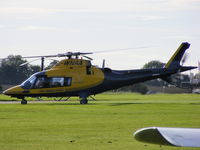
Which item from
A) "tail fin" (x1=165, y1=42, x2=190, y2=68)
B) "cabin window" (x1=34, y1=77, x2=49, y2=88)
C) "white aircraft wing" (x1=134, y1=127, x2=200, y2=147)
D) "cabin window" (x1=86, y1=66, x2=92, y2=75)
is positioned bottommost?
"white aircraft wing" (x1=134, y1=127, x2=200, y2=147)

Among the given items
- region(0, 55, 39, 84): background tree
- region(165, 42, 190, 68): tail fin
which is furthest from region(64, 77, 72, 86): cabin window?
region(0, 55, 39, 84): background tree

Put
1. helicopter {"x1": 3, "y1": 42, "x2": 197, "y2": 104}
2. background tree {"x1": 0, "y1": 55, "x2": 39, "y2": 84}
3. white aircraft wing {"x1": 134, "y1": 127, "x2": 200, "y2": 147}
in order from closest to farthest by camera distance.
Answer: white aircraft wing {"x1": 134, "y1": 127, "x2": 200, "y2": 147} → helicopter {"x1": 3, "y1": 42, "x2": 197, "y2": 104} → background tree {"x1": 0, "y1": 55, "x2": 39, "y2": 84}

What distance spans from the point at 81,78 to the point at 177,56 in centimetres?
679

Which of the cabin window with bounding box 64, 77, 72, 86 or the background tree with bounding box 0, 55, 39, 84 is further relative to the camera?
the background tree with bounding box 0, 55, 39, 84

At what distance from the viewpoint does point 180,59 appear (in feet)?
138

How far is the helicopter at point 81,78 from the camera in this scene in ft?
134

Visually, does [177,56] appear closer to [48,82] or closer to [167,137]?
[48,82]

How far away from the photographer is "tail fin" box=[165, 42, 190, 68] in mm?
41719

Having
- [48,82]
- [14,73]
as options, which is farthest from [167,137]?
[14,73]

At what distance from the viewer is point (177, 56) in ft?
138

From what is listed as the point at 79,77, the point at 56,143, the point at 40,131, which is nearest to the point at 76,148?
the point at 56,143

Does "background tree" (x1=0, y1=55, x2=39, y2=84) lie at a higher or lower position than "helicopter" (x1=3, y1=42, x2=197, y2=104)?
higher

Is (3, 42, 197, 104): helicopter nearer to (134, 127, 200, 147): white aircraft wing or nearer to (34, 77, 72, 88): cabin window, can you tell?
(34, 77, 72, 88): cabin window

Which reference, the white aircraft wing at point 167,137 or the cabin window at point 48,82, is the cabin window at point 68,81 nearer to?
the cabin window at point 48,82
